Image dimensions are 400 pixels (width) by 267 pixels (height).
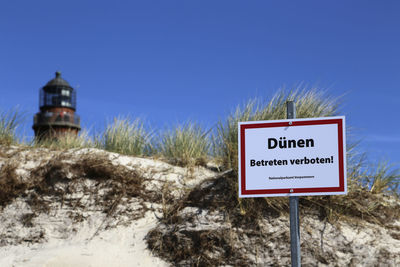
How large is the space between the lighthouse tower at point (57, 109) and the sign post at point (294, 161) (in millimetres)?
28802

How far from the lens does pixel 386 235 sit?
5238 mm

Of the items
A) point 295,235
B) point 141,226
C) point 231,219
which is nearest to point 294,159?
point 295,235

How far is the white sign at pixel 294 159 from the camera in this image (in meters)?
2.75

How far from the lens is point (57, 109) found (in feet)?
102

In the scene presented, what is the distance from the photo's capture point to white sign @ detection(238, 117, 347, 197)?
275 cm

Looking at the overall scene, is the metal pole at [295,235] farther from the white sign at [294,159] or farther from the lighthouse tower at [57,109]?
the lighthouse tower at [57,109]

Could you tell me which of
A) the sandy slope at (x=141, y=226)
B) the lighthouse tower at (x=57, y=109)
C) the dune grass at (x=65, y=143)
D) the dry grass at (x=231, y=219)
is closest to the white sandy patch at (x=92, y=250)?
the sandy slope at (x=141, y=226)

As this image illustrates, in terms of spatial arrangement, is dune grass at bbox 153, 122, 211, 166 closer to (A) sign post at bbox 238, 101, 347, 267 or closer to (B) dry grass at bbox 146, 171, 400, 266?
(B) dry grass at bbox 146, 171, 400, 266

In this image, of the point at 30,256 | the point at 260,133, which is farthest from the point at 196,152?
the point at 260,133

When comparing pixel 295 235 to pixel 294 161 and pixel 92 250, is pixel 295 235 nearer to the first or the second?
pixel 294 161

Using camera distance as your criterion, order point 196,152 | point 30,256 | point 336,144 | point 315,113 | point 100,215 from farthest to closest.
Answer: point 196,152
point 315,113
point 100,215
point 30,256
point 336,144

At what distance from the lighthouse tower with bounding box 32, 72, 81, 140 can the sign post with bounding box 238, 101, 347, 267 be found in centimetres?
2880

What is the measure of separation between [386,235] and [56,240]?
13.0 feet

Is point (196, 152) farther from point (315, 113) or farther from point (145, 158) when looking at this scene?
point (315, 113)
